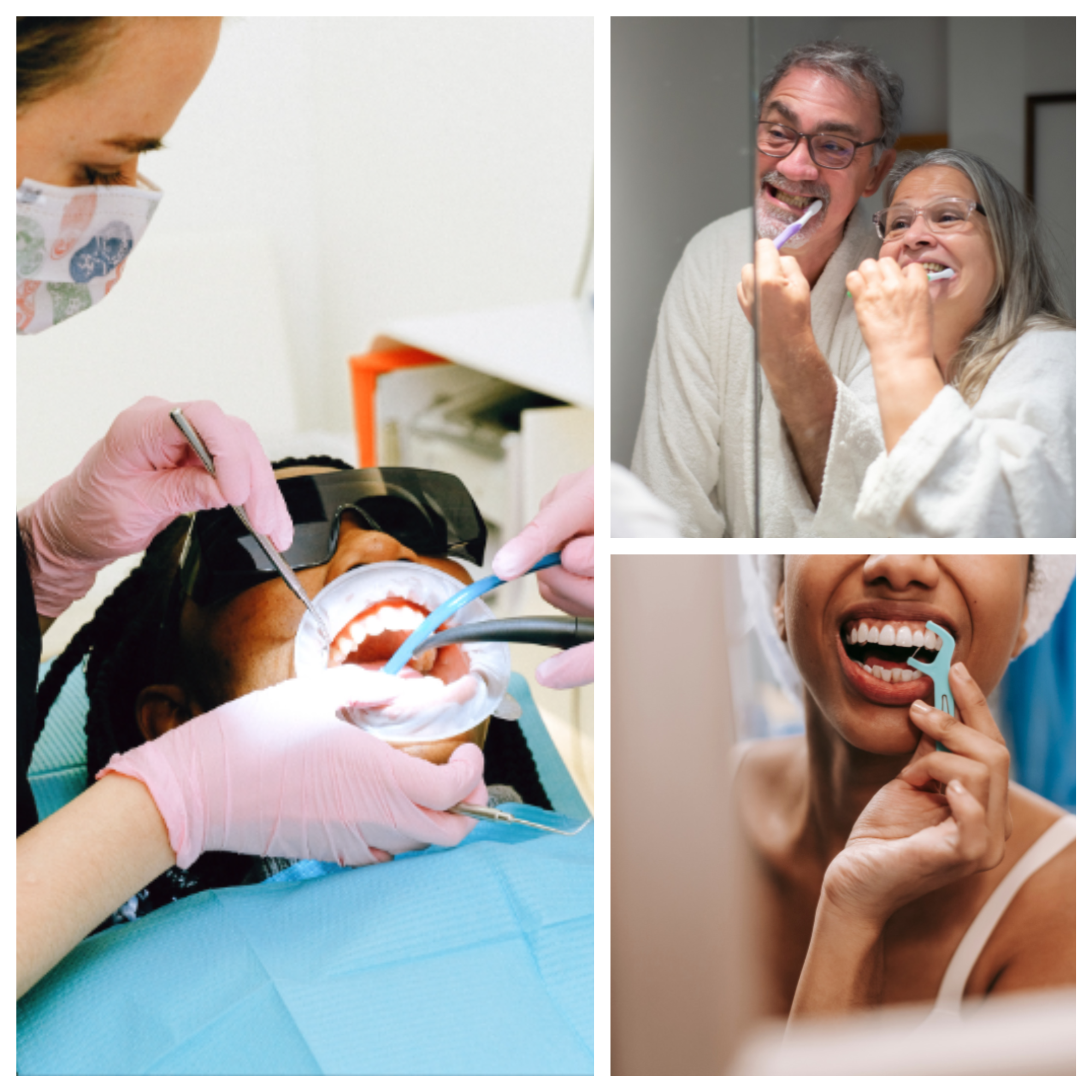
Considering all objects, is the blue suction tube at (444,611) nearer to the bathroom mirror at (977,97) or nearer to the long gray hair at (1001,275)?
the bathroom mirror at (977,97)

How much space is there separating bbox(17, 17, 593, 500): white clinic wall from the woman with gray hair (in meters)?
0.39

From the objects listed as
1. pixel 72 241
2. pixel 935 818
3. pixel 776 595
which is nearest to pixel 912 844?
pixel 935 818

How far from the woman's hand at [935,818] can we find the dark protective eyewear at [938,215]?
0.52m

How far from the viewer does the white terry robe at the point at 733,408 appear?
1.10 metres

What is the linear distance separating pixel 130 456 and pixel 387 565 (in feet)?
1.14

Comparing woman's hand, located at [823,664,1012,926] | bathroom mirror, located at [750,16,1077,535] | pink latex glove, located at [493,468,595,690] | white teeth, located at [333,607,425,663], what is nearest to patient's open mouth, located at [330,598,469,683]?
white teeth, located at [333,607,425,663]

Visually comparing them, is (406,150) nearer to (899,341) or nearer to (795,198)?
(795,198)

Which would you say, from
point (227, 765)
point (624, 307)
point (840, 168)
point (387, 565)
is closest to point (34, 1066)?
point (227, 765)

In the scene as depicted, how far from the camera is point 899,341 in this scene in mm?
1083

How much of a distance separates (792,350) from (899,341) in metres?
0.12

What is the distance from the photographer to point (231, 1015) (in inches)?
42.9

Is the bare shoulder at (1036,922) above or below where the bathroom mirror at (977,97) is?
below

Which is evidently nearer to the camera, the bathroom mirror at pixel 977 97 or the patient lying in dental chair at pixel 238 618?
the bathroom mirror at pixel 977 97

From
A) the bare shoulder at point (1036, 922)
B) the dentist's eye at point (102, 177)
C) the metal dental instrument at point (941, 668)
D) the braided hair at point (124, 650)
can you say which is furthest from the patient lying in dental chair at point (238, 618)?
the bare shoulder at point (1036, 922)
